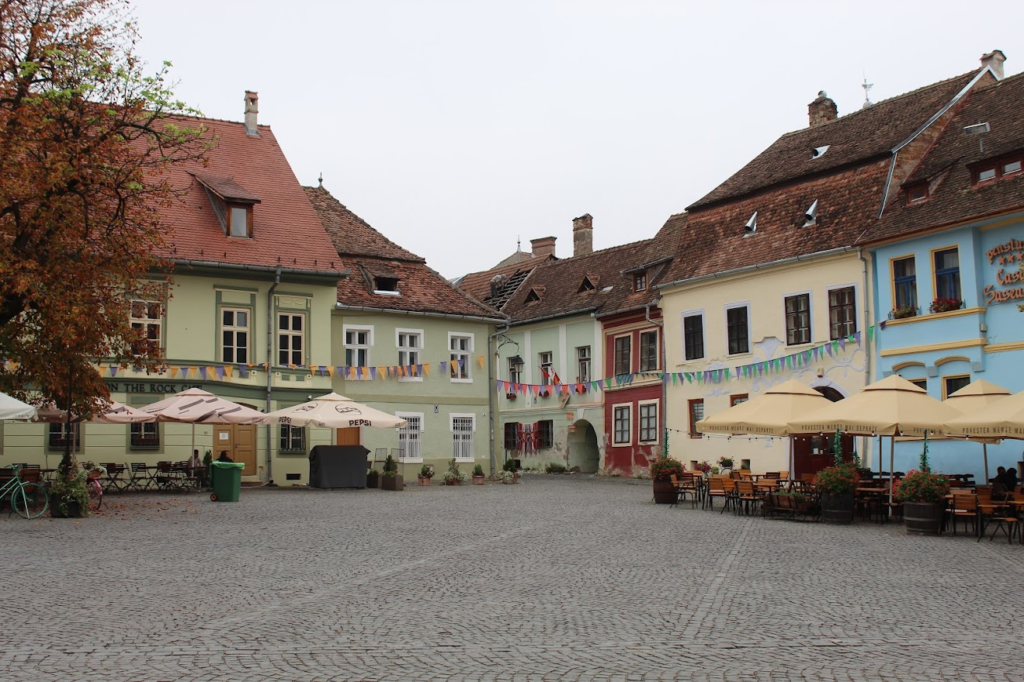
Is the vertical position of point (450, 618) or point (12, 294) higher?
point (12, 294)

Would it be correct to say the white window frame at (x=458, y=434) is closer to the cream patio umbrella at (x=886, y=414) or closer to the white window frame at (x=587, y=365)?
the white window frame at (x=587, y=365)

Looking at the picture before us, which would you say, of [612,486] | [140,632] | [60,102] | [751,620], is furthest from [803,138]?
[140,632]

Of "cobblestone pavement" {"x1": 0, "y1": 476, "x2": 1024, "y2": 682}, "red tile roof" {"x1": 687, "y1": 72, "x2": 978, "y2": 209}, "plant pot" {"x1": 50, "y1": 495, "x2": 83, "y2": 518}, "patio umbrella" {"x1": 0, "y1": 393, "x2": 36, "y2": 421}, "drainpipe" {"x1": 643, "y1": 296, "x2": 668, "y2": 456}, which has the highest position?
"red tile roof" {"x1": 687, "y1": 72, "x2": 978, "y2": 209}

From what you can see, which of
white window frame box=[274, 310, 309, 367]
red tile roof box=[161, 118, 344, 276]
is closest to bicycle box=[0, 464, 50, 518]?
red tile roof box=[161, 118, 344, 276]

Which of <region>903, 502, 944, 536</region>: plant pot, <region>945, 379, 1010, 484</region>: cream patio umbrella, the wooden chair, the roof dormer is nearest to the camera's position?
the wooden chair

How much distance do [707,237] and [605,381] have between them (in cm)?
775

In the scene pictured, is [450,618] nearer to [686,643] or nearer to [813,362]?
[686,643]

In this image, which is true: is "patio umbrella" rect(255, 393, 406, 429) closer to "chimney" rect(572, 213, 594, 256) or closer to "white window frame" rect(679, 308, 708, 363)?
"white window frame" rect(679, 308, 708, 363)

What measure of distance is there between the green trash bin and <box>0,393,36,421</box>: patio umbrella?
5339 mm

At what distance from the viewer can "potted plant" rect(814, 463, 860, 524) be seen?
69.9 ft

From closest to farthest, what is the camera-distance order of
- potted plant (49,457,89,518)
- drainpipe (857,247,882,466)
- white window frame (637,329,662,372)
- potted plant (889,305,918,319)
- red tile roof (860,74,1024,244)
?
potted plant (49,457,89,518), red tile roof (860,74,1024,244), potted plant (889,305,918,319), drainpipe (857,247,882,466), white window frame (637,329,662,372)

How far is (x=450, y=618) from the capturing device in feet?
34.3

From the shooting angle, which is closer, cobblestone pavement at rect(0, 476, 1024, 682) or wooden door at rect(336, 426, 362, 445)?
cobblestone pavement at rect(0, 476, 1024, 682)

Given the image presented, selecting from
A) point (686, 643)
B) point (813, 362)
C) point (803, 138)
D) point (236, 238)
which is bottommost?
point (686, 643)
